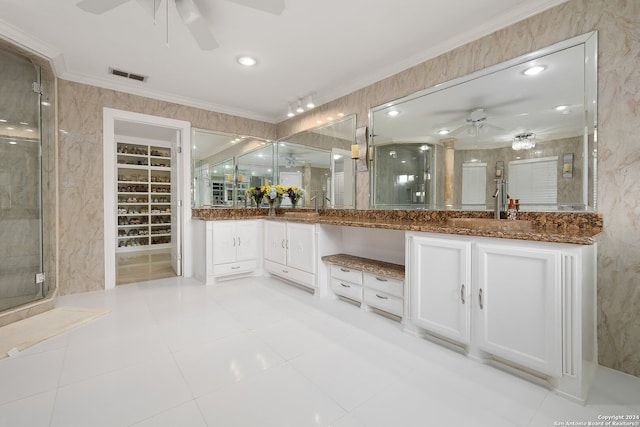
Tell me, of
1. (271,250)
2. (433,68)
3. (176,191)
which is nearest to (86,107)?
(176,191)

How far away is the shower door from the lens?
2.61m

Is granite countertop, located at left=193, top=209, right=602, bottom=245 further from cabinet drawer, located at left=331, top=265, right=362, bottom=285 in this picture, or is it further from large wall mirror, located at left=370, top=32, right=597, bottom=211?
cabinet drawer, located at left=331, top=265, right=362, bottom=285

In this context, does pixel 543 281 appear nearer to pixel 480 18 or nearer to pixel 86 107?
pixel 480 18

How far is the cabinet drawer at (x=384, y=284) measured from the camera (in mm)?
2350

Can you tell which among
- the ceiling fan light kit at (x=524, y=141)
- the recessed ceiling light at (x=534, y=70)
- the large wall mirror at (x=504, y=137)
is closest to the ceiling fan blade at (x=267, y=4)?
the large wall mirror at (x=504, y=137)

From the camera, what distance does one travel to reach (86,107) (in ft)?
10.6

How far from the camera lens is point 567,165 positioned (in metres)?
1.89

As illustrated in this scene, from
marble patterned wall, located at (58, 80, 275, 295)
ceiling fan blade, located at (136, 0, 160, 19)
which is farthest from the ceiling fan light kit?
marble patterned wall, located at (58, 80, 275, 295)

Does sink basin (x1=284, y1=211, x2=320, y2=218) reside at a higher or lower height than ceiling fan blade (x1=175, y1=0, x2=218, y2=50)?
lower

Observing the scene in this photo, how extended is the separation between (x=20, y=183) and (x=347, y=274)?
3.37m

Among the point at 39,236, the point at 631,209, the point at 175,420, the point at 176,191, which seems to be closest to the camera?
the point at 175,420

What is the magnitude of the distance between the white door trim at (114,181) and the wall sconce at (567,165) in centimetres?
408

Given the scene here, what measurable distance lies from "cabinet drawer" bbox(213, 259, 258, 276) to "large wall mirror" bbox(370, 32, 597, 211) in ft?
6.68

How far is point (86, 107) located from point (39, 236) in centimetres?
153
